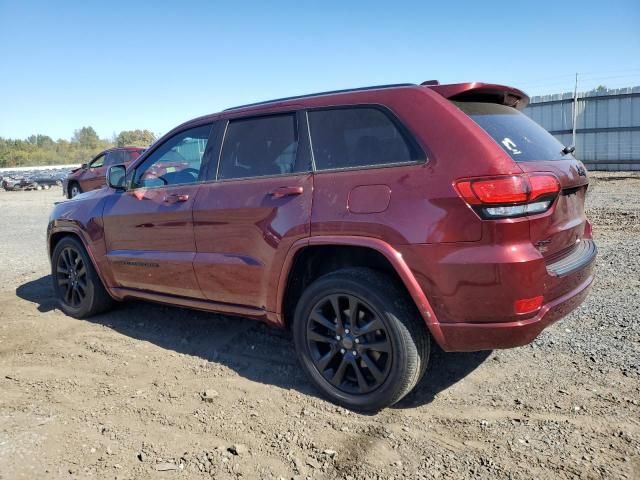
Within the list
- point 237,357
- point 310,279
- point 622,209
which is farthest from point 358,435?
point 622,209

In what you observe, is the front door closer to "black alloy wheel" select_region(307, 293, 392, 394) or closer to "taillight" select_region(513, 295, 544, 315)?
"black alloy wheel" select_region(307, 293, 392, 394)

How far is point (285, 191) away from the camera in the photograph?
3.28 metres

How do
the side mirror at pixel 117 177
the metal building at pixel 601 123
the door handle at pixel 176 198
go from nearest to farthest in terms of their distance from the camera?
the door handle at pixel 176 198 → the side mirror at pixel 117 177 → the metal building at pixel 601 123

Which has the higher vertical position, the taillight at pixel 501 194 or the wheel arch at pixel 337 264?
the taillight at pixel 501 194

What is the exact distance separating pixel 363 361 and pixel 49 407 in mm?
2014

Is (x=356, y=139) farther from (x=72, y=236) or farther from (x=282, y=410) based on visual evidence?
(x=72, y=236)

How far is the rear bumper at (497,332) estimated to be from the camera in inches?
104

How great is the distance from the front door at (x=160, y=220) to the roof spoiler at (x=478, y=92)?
6.21 feet

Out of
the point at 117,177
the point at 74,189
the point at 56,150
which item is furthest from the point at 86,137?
the point at 117,177

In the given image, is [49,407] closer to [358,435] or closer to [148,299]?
[148,299]

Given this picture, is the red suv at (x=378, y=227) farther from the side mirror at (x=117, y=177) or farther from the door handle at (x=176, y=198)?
the side mirror at (x=117, y=177)

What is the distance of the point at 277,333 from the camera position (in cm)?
438

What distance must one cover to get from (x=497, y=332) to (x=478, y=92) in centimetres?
146

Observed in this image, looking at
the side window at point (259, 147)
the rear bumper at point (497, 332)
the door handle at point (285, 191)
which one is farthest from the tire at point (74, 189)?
the rear bumper at point (497, 332)
